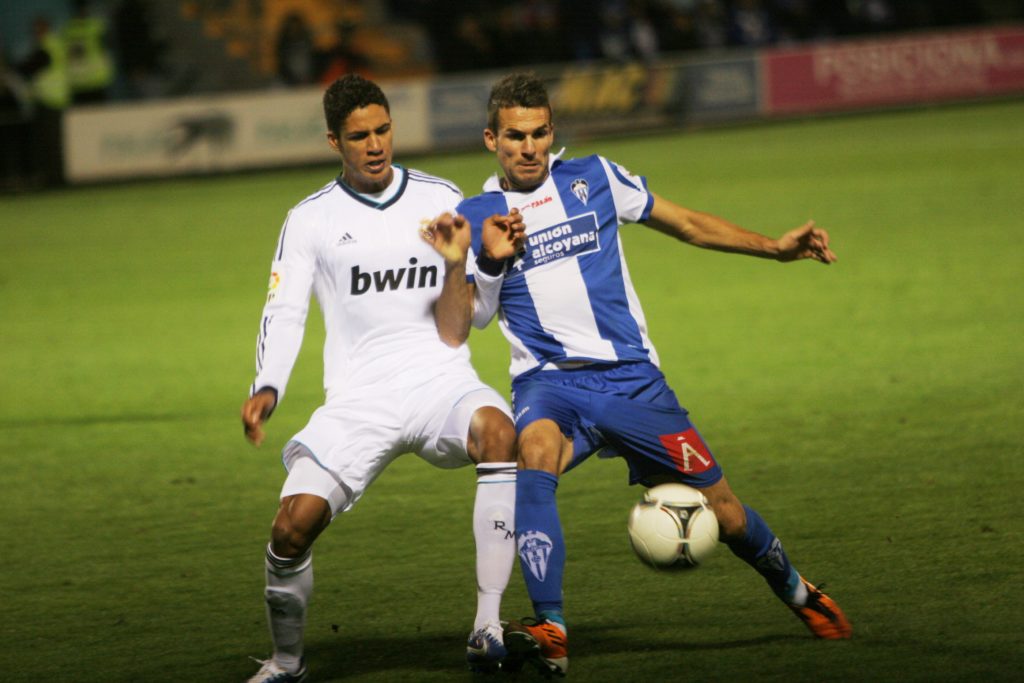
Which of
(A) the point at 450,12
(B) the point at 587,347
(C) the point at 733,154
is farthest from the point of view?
(A) the point at 450,12

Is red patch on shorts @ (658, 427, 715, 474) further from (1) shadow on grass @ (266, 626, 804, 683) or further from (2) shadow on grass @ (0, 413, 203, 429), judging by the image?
(2) shadow on grass @ (0, 413, 203, 429)

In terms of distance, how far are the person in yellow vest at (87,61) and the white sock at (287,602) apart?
1913 cm

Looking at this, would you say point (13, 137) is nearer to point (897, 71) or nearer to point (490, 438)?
point (897, 71)

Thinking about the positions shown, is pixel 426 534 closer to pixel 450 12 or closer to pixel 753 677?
pixel 753 677

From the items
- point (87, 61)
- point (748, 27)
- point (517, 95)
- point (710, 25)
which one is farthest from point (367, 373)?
point (710, 25)

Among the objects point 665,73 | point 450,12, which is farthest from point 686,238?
point 450,12

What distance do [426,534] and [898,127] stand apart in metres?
16.5

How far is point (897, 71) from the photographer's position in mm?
23984

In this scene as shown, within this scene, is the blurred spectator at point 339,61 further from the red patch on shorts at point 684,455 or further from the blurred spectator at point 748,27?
the red patch on shorts at point 684,455

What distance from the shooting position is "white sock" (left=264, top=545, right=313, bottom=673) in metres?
4.29

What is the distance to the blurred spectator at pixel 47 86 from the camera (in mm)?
20500

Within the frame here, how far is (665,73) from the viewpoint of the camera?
23.2 metres

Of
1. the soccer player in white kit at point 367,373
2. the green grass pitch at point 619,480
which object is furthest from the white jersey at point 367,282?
the green grass pitch at point 619,480

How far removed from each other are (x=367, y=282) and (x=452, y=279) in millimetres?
278
